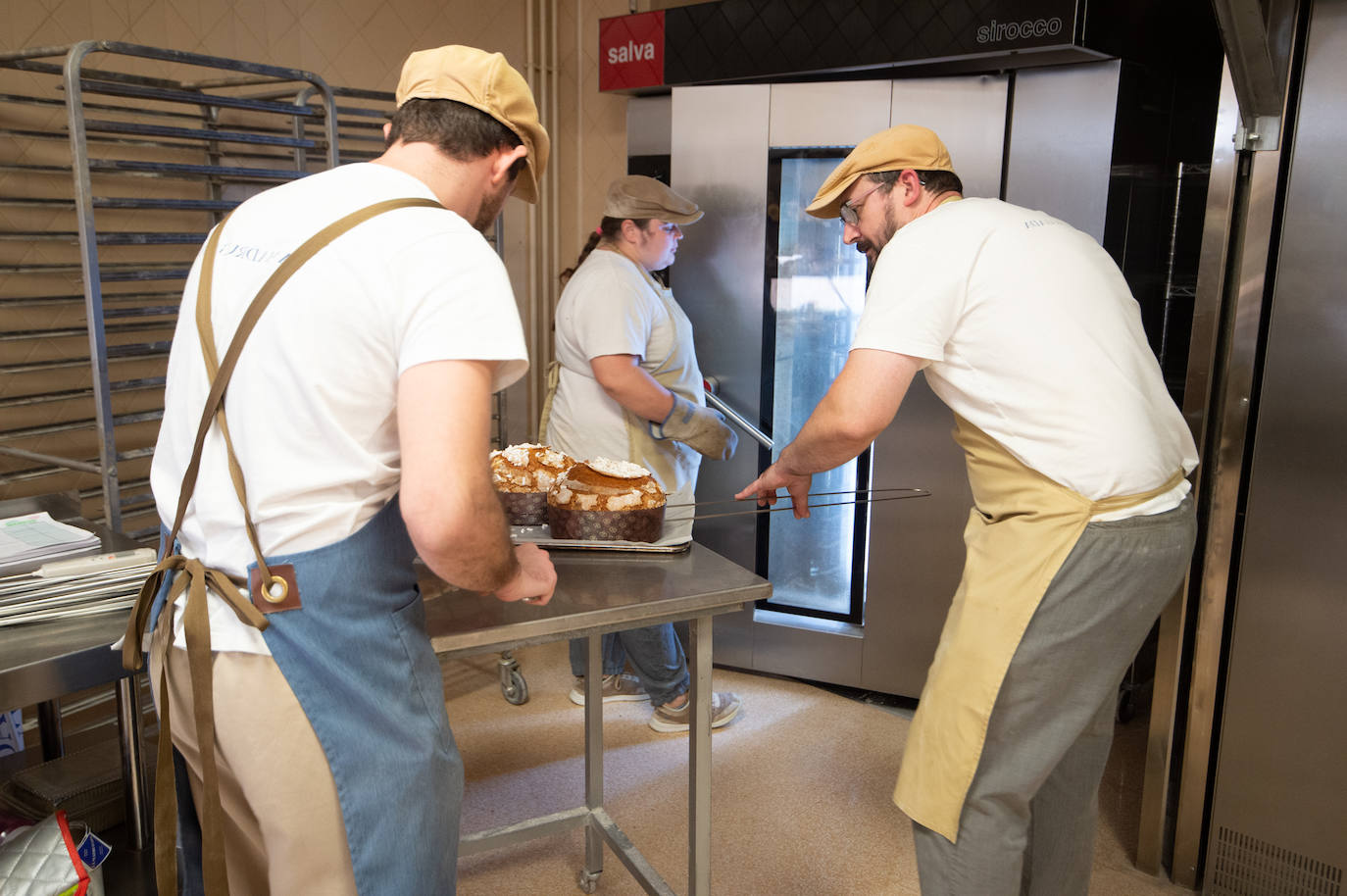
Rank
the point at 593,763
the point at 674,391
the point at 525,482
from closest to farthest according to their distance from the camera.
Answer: the point at 525,482 → the point at 593,763 → the point at 674,391

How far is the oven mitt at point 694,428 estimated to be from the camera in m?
2.89

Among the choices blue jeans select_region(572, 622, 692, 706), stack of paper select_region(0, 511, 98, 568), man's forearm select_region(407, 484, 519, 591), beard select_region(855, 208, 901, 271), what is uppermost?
beard select_region(855, 208, 901, 271)

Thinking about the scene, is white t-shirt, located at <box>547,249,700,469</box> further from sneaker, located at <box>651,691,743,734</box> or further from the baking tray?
the baking tray

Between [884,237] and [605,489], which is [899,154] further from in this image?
[605,489]

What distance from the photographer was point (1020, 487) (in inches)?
68.0

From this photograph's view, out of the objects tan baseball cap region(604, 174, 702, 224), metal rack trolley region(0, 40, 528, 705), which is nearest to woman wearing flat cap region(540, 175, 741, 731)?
tan baseball cap region(604, 174, 702, 224)

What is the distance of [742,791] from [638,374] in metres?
1.15

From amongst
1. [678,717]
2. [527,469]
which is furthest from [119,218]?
[678,717]

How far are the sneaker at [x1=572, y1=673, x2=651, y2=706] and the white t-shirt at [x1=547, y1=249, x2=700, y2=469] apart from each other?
0.75 m

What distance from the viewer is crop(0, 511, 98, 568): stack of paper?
5.71 feet

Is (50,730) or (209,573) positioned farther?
(50,730)

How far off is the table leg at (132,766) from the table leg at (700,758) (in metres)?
1.00

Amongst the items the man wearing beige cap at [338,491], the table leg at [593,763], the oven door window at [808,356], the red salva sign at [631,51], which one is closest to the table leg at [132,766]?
the man wearing beige cap at [338,491]

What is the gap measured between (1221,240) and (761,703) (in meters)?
1.89
